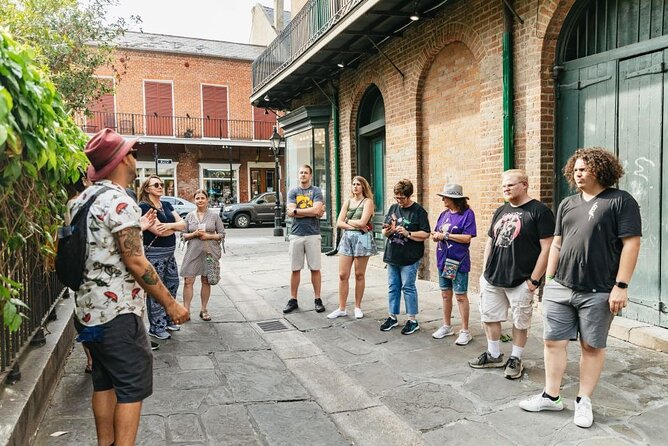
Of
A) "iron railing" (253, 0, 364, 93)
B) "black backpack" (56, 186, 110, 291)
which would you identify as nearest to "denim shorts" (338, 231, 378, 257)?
"black backpack" (56, 186, 110, 291)

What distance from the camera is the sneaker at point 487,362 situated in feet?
14.5

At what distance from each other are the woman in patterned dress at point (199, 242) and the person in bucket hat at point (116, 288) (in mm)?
3312

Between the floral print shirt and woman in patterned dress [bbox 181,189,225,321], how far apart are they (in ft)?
11.0

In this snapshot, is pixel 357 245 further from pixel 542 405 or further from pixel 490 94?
A: pixel 542 405

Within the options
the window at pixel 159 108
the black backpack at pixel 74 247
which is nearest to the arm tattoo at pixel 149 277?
the black backpack at pixel 74 247

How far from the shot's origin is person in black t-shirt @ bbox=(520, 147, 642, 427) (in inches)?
127

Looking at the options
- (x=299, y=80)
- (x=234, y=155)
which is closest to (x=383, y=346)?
(x=299, y=80)

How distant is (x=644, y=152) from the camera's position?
516 centimetres

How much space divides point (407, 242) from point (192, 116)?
25.0 meters

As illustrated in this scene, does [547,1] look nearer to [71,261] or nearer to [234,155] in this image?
[71,261]

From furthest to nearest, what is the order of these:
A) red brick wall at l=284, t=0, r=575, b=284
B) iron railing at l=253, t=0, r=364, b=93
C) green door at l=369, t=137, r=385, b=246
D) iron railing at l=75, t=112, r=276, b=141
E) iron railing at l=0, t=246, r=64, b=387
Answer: iron railing at l=75, t=112, r=276, b=141, green door at l=369, t=137, r=385, b=246, iron railing at l=253, t=0, r=364, b=93, red brick wall at l=284, t=0, r=575, b=284, iron railing at l=0, t=246, r=64, b=387

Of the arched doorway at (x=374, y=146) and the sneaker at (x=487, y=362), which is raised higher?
the arched doorway at (x=374, y=146)

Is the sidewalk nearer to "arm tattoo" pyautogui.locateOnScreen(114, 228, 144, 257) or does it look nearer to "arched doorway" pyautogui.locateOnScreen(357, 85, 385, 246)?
"arm tattoo" pyautogui.locateOnScreen(114, 228, 144, 257)

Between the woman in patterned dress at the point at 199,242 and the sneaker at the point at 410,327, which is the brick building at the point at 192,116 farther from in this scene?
the sneaker at the point at 410,327
